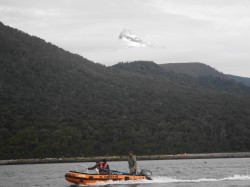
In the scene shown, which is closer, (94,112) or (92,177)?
(92,177)

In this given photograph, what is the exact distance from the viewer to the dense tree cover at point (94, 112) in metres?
121

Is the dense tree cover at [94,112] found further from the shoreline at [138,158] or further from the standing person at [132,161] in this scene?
the standing person at [132,161]

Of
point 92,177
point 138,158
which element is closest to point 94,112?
point 138,158

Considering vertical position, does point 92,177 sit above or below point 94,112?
below

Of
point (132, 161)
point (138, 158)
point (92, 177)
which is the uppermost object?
point (132, 161)

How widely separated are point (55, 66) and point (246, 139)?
51282 millimetres

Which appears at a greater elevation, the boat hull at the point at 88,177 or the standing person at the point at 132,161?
the standing person at the point at 132,161

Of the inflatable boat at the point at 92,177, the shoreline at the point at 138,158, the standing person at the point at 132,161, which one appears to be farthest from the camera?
the shoreline at the point at 138,158

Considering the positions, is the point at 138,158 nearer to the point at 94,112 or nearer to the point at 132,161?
the point at 94,112

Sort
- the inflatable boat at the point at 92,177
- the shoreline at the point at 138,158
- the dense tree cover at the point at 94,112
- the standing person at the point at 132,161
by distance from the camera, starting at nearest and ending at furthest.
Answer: the inflatable boat at the point at 92,177, the standing person at the point at 132,161, the shoreline at the point at 138,158, the dense tree cover at the point at 94,112

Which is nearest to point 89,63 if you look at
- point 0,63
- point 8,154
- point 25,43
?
point 25,43

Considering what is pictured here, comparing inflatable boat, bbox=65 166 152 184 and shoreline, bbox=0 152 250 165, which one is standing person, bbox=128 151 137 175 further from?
shoreline, bbox=0 152 250 165

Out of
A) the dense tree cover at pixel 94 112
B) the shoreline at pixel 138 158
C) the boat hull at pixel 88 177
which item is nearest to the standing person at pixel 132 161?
the boat hull at pixel 88 177

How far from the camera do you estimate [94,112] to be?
138 metres
